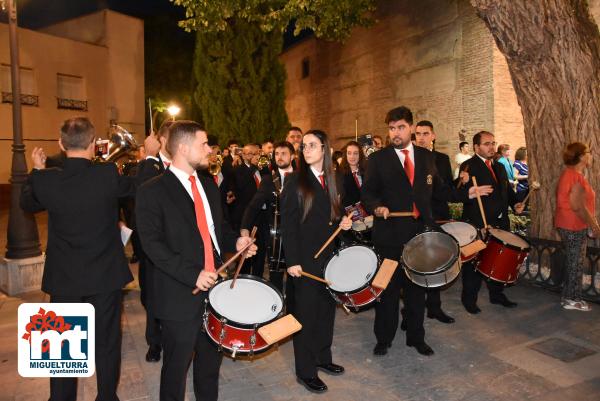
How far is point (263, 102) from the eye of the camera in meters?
20.0

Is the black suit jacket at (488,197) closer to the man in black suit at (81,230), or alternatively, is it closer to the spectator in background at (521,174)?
the man in black suit at (81,230)

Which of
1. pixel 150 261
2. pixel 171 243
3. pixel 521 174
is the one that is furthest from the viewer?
pixel 521 174

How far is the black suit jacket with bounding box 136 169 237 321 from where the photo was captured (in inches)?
119

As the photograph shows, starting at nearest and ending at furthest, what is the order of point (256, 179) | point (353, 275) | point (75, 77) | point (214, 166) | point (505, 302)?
point (353, 275) → point (505, 302) → point (214, 166) → point (256, 179) → point (75, 77)

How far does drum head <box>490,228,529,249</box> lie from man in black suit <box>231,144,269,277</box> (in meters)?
2.98

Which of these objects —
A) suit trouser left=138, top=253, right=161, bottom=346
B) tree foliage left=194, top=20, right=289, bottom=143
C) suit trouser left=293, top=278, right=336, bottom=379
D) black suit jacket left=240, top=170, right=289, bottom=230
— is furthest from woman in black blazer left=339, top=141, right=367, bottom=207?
tree foliage left=194, top=20, right=289, bottom=143

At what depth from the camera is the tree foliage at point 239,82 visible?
63.7 ft

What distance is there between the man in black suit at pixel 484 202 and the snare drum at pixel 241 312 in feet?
11.9

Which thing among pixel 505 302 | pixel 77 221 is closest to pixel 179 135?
pixel 77 221

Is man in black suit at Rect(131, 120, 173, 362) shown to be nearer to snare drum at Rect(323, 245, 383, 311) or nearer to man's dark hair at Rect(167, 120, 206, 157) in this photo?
man's dark hair at Rect(167, 120, 206, 157)

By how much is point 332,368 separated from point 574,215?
12.6 feet

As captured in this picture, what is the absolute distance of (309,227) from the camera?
421 centimetres

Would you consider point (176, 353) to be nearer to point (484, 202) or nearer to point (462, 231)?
point (462, 231)

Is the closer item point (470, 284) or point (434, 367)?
point (434, 367)
